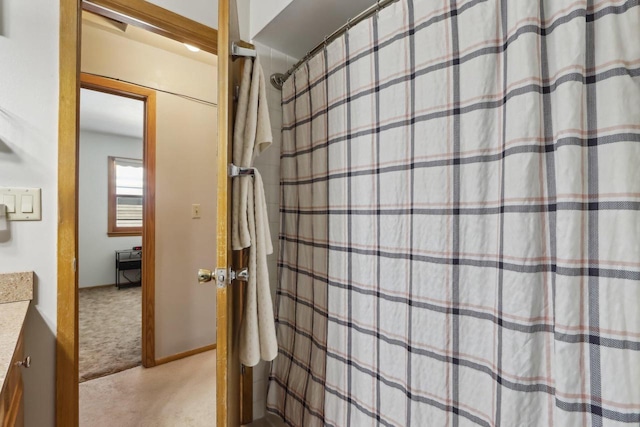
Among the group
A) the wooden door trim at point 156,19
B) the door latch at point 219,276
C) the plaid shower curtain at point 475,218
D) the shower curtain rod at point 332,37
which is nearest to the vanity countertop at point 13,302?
the door latch at point 219,276

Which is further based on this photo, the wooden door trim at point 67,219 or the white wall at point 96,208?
the white wall at point 96,208

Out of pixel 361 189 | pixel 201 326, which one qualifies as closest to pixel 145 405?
pixel 201 326

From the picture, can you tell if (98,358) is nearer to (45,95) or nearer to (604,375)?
(45,95)

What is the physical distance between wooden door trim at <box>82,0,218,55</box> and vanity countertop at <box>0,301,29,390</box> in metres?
1.22

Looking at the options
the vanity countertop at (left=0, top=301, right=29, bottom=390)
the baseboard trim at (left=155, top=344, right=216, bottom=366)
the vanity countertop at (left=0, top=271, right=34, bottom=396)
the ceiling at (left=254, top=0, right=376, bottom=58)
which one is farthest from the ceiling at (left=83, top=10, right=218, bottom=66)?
the baseboard trim at (left=155, top=344, right=216, bottom=366)

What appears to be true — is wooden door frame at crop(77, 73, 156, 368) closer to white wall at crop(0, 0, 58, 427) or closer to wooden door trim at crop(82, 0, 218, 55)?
wooden door trim at crop(82, 0, 218, 55)

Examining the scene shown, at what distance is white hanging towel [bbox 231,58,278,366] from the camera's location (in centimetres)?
108

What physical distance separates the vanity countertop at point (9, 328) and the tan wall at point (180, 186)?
1.32 metres

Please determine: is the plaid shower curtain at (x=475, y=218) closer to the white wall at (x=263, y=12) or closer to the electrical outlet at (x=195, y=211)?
the white wall at (x=263, y=12)

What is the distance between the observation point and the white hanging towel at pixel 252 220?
42.6 inches

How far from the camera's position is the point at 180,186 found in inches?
95.3

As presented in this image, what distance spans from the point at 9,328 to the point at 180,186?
67.6 inches

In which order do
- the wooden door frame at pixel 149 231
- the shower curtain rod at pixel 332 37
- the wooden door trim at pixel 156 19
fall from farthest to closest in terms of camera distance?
the wooden door frame at pixel 149 231, the wooden door trim at pixel 156 19, the shower curtain rod at pixel 332 37

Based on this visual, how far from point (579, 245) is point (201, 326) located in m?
2.65
